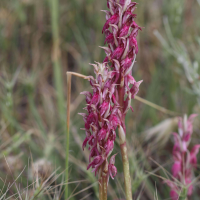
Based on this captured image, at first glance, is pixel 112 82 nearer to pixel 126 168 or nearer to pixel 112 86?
pixel 112 86

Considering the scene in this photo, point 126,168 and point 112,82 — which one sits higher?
point 112,82

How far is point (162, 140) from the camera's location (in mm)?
1368

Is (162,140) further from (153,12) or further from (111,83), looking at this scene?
(153,12)

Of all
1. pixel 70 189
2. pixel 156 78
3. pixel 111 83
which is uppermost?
pixel 111 83

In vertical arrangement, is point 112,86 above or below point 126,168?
above

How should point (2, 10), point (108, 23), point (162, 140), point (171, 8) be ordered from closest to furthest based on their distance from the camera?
point (108, 23) < point (162, 140) < point (171, 8) < point (2, 10)

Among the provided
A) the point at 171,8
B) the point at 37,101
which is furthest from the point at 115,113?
the point at 37,101

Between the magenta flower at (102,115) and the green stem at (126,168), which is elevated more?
the magenta flower at (102,115)

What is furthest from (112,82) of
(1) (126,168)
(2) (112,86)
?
(1) (126,168)

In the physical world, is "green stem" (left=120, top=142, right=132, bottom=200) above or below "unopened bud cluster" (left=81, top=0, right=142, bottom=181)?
below

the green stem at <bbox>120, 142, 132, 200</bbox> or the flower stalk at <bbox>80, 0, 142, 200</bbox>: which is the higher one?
the flower stalk at <bbox>80, 0, 142, 200</bbox>

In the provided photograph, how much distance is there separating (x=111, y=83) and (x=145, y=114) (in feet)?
3.58

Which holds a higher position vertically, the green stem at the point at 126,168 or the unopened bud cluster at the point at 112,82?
the unopened bud cluster at the point at 112,82

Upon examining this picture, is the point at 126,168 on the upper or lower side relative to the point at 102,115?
lower
